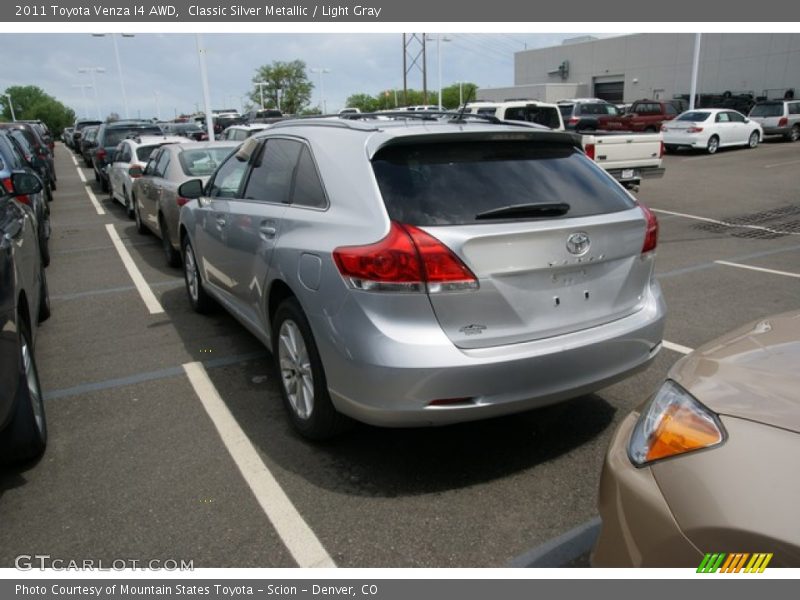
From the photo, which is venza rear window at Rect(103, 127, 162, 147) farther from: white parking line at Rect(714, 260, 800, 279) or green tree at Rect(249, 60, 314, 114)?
green tree at Rect(249, 60, 314, 114)

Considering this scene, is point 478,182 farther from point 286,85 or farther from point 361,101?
point 361,101

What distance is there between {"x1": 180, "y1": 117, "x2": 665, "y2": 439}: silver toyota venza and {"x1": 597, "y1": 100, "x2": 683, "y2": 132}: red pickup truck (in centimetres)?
2638

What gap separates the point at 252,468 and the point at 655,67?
5977cm

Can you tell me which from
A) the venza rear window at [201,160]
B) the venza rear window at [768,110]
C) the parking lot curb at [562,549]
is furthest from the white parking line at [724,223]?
the venza rear window at [768,110]

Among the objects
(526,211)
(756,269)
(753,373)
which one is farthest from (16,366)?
(756,269)

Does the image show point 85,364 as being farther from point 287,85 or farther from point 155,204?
point 287,85

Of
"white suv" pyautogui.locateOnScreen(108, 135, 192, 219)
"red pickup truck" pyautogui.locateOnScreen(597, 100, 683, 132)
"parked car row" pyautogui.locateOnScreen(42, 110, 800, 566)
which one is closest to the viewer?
"parked car row" pyautogui.locateOnScreen(42, 110, 800, 566)

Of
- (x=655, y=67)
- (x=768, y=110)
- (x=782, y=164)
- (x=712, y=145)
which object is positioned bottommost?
(x=782, y=164)

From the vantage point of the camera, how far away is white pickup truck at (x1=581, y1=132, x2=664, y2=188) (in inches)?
467

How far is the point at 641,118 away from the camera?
27.7 meters

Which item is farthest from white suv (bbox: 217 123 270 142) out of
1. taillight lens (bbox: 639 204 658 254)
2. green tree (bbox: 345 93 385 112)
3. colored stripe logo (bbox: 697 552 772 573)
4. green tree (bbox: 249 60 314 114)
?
green tree (bbox: 345 93 385 112)

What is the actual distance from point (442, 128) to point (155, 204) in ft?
22.0

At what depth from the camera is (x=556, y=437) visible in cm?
362

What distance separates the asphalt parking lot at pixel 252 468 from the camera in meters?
2.76
